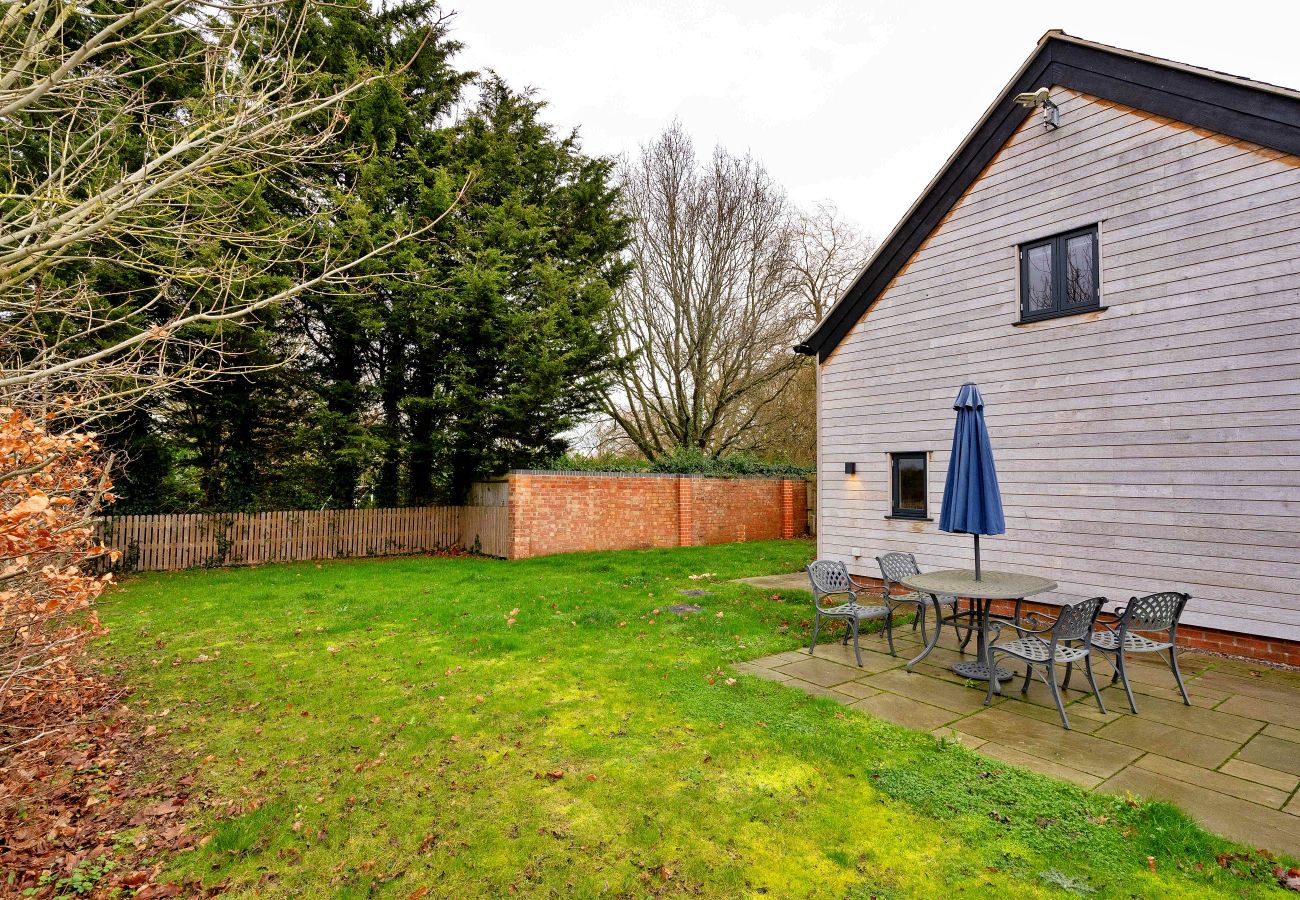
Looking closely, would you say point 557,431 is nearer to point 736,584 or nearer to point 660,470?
→ point 660,470

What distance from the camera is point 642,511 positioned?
51.8 ft

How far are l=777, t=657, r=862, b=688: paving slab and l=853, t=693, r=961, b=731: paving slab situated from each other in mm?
474

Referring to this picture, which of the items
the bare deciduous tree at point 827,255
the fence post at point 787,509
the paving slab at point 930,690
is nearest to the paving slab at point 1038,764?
the paving slab at point 930,690

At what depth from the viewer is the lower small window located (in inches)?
355

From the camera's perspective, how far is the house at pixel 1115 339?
605 cm

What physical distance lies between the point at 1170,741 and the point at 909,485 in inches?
208

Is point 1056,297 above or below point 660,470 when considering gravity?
above

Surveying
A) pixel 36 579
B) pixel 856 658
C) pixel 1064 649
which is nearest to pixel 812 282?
pixel 856 658

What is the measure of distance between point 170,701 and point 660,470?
13.0m

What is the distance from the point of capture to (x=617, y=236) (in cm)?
1814

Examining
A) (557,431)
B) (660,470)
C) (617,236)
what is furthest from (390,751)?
(617,236)

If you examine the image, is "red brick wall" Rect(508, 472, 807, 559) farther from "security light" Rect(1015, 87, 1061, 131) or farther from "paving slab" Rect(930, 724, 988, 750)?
"security light" Rect(1015, 87, 1061, 131)

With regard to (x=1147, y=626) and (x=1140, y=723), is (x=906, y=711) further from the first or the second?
(x=1147, y=626)

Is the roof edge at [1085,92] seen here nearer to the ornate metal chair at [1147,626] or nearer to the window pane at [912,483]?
the window pane at [912,483]
